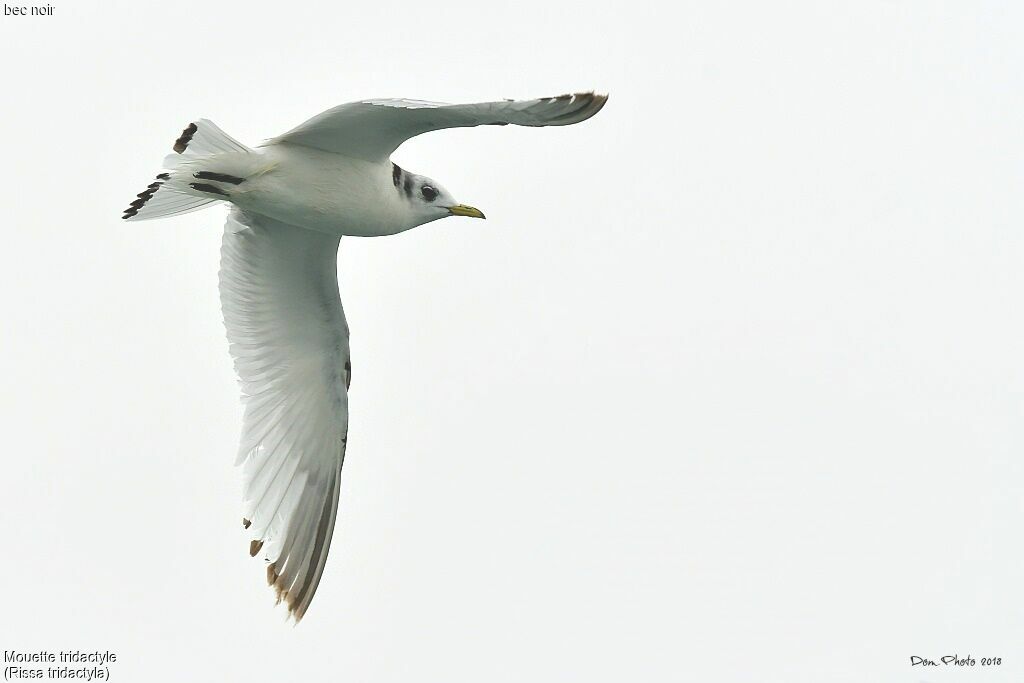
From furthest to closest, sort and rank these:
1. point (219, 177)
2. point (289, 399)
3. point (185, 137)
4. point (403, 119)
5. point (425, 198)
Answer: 1. point (289, 399)
2. point (425, 198)
3. point (219, 177)
4. point (185, 137)
5. point (403, 119)

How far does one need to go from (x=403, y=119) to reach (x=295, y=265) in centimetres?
189

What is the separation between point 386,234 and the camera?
8305 mm

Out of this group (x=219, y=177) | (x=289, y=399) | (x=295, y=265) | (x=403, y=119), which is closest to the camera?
(x=403, y=119)

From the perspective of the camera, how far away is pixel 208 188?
7.97 m

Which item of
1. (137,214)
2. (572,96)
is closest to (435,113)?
(572,96)

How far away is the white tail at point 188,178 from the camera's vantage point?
779cm

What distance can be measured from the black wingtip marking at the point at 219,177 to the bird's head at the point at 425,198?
82cm

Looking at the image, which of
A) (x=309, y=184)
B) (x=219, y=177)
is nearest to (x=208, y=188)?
(x=219, y=177)

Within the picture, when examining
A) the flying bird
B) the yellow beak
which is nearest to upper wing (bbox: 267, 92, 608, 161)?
the flying bird

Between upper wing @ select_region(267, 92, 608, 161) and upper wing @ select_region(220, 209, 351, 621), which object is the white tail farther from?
upper wing @ select_region(220, 209, 351, 621)

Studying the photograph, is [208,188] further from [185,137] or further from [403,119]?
[403,119]

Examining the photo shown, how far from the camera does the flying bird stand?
7.86 m

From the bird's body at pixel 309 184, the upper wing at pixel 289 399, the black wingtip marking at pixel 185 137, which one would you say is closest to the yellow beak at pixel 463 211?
the bird's body at pixel 309 184

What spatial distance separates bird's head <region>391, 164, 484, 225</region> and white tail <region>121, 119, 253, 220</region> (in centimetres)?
85
